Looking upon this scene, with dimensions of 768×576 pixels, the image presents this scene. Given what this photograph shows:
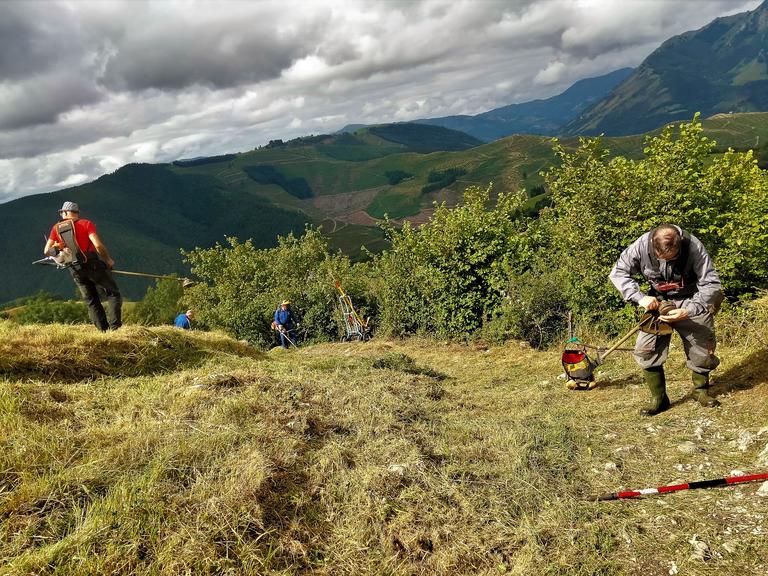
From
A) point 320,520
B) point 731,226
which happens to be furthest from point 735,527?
point 731,226

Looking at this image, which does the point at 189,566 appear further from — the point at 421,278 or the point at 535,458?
the point at 421,278

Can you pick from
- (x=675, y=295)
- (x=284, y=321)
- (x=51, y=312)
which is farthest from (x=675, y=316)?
(x=51, y=312)

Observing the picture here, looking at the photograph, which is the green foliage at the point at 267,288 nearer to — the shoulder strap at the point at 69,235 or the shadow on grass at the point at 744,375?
the shoulder strap at the point at 69,235

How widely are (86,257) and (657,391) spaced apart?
401 inches

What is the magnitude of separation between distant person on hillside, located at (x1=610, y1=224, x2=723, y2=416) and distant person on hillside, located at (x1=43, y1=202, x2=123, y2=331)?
29.3 feet

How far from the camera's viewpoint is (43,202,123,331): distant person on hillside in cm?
870

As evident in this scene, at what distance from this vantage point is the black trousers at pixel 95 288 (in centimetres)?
903

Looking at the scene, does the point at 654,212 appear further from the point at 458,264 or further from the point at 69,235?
the point at 69,235

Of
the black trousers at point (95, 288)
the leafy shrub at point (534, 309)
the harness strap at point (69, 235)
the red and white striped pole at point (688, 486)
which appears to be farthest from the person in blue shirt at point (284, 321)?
the red and white striped pole at point (688, 486)

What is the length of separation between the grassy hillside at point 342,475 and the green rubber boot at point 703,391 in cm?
15

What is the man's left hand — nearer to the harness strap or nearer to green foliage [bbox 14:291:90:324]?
the harness strap

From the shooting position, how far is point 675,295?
19.8ft

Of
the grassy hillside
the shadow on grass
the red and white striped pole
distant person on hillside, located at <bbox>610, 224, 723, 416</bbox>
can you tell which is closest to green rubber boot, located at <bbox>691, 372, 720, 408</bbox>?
distant person on hillside, located at <bbox>610, 224, 723, 416</bbox>

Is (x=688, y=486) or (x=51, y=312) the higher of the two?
(x=688, y=486)
